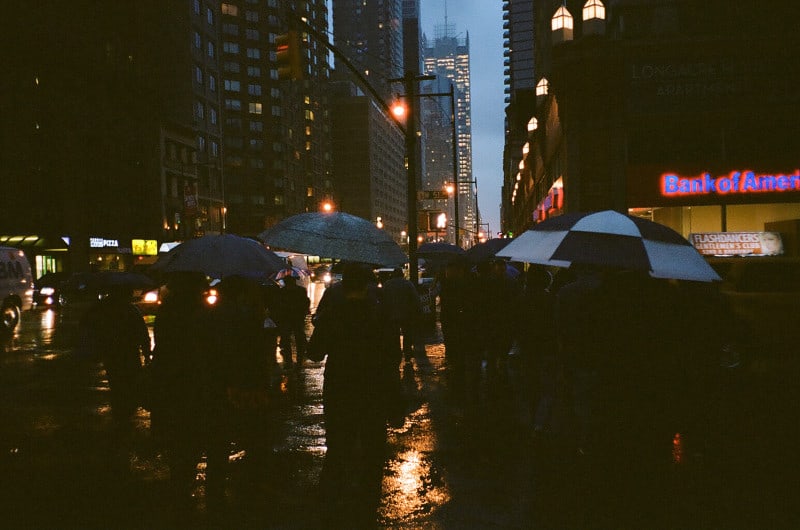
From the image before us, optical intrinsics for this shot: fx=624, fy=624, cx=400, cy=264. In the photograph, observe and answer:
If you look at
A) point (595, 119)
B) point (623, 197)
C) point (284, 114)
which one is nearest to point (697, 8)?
point (595, 119)

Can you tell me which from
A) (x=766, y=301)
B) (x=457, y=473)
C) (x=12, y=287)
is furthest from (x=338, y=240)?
(x=12, y=287)

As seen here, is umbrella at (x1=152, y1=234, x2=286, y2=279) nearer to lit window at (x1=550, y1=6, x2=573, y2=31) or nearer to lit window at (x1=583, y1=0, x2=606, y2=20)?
lit window at (x1=583, y1=0, x2=606, y2=20)

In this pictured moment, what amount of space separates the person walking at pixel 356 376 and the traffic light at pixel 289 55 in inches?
313

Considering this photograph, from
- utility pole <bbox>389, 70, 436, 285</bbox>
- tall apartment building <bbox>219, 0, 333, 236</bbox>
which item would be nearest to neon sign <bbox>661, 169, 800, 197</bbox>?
utility pole <bbox>389, 70, 436, 285</bbox>

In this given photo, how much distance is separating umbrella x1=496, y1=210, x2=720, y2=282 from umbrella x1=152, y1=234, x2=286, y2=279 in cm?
279

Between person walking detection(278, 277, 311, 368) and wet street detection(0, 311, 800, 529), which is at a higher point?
person walking detection(278, 277, 311, 368)

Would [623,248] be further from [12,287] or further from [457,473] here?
[12,287]

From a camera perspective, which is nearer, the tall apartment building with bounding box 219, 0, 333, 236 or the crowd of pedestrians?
the crowd of pedestrians

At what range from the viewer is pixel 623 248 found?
4.28 metres

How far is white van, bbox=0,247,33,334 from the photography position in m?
19.8

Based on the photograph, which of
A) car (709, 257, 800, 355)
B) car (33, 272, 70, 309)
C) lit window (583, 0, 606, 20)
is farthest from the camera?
car (33, 272, 70, 309)

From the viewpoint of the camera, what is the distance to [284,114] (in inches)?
4146

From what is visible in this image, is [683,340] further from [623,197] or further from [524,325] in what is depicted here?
[623,197]

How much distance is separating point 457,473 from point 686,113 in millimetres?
16859
